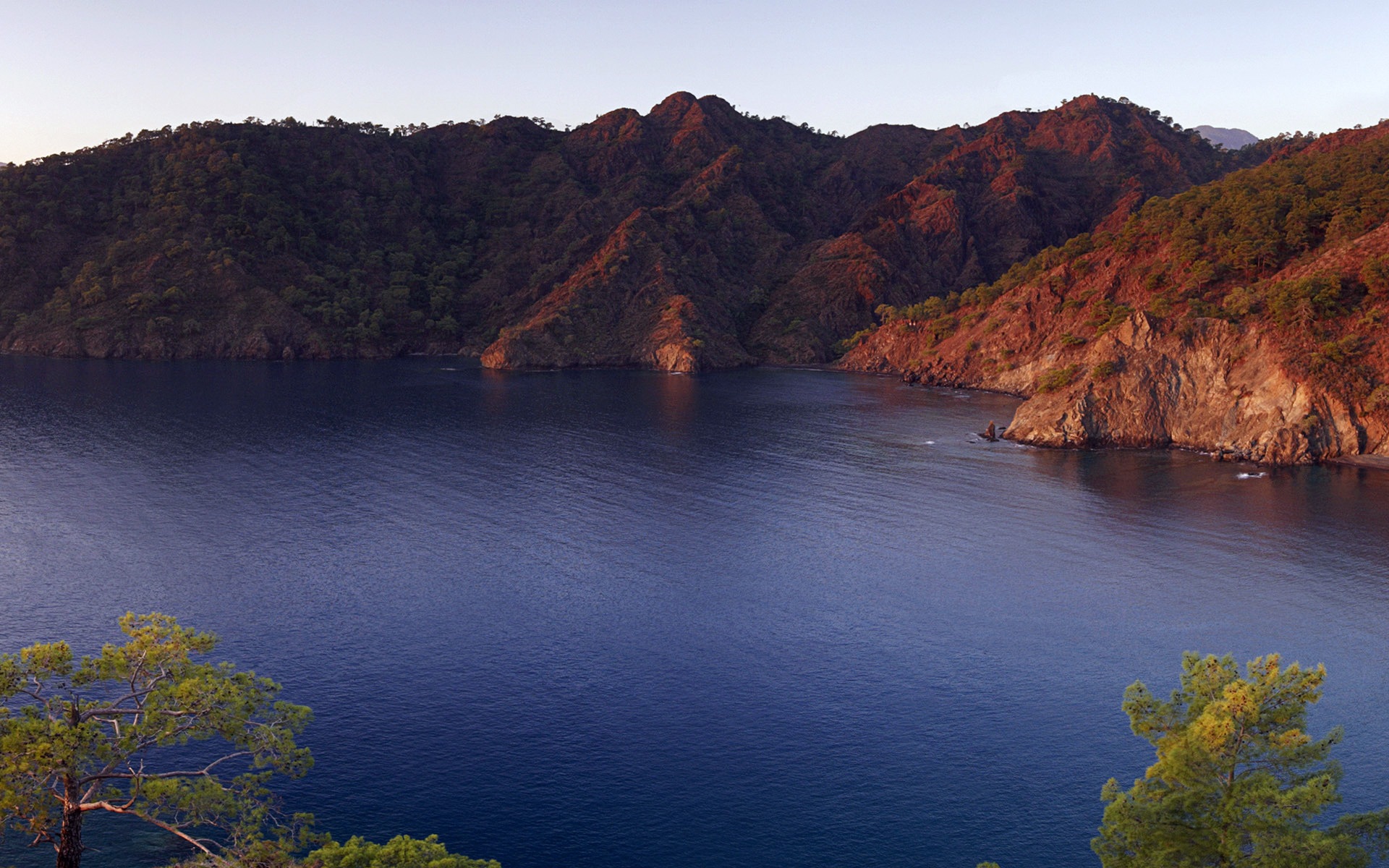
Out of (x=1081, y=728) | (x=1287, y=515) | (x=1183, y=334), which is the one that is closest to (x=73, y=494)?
(x=1081, y=728)

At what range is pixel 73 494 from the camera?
331 feet

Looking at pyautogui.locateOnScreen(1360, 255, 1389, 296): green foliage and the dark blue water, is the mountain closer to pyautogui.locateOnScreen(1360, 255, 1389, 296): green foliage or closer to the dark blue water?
pyautogui.locateOnScreen(1360, 255, 1389, 296): green foliage

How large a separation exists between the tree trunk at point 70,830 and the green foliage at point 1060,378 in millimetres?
130178

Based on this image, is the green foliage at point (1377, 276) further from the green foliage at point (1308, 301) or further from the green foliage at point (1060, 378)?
the green foliage at point (1060, 378)

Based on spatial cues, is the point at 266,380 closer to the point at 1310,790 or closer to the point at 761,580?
the point at 761,580

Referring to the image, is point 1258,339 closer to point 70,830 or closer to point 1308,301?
point 1308,301

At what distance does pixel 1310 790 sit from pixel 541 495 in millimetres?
82133

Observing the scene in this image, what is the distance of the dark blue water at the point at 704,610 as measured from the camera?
4775 cm

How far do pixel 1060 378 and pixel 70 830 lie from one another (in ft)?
428

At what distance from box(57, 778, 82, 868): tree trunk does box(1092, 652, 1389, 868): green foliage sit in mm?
33879

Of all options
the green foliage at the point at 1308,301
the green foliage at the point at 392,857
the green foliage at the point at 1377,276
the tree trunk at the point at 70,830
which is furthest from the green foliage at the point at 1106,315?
the tree trunk at the point at 70,830

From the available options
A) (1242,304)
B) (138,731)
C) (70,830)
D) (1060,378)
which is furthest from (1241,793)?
(1242,304)

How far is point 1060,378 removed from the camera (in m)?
141

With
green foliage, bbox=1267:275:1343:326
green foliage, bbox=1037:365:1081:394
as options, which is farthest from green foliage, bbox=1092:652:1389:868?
green foliage, bbox=1037:365:1081:394
